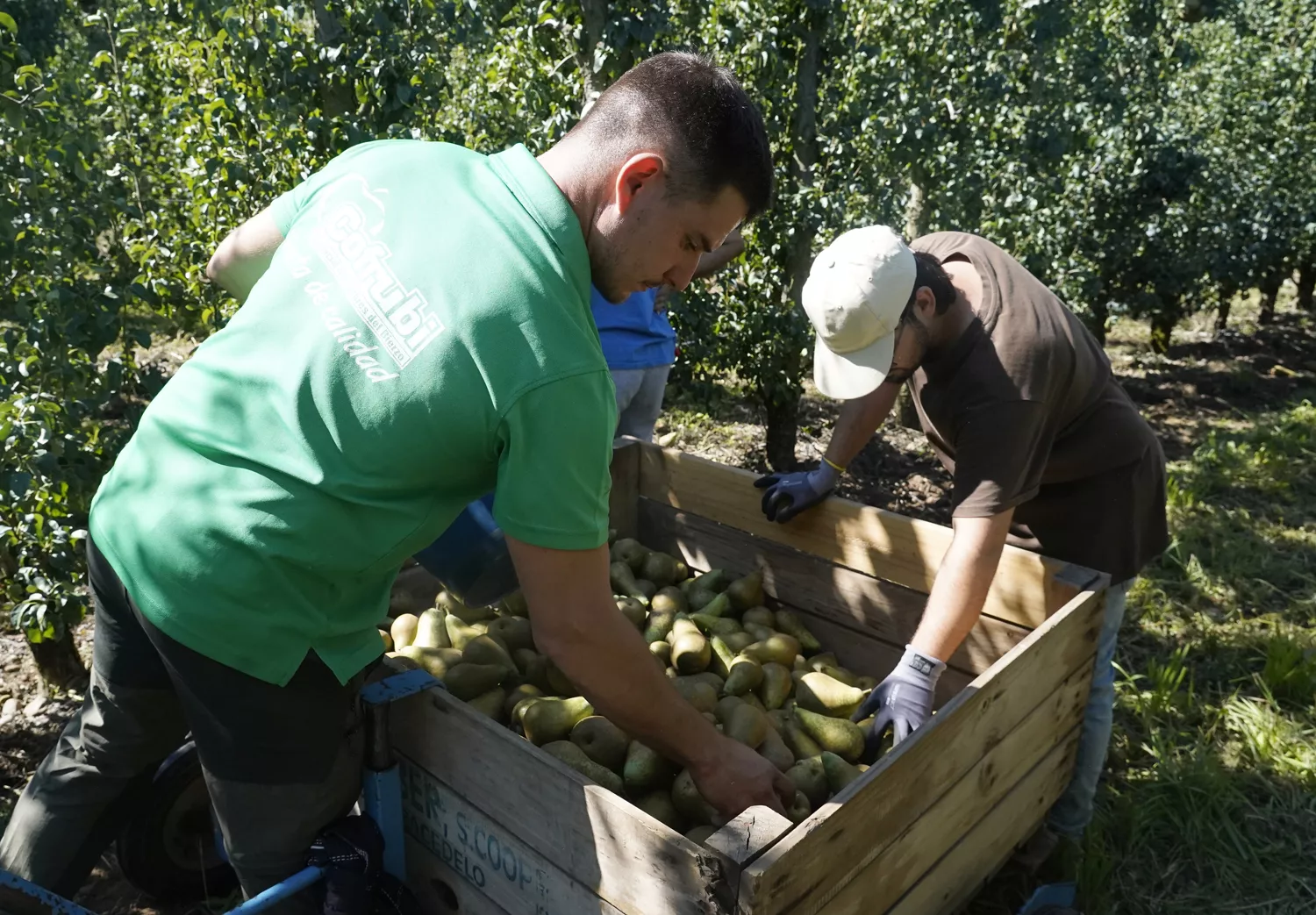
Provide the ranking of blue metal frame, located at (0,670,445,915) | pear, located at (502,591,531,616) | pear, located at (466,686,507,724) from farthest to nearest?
pear, located at (502,591,531,616), pear, located at (466,686,507,724), blue metal frame, located at (0,670,445,915)

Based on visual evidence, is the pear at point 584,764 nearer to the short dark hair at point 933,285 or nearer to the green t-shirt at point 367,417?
the green t-shirt at point 367,417

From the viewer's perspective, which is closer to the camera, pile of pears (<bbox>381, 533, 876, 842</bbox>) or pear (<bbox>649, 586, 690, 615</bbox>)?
pile of pears (<bbox>381, 533, 876, 842</bbox>)

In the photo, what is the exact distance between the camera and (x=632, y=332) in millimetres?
3842

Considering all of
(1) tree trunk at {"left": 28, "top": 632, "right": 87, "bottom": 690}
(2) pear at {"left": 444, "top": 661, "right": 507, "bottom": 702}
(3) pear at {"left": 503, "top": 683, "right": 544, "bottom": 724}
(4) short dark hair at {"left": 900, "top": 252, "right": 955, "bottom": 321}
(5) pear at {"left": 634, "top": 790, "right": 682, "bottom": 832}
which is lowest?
(1) tree trunk at {"left": 28, "top": 632, "right": 87, "bottom": 690}

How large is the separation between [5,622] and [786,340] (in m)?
4.04

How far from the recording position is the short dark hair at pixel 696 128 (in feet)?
5.12

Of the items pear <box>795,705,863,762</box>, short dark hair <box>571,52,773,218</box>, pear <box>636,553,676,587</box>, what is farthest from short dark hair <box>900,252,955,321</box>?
pear <box>636,553,676,587</box>

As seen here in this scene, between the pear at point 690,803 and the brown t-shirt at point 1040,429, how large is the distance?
2.96ft

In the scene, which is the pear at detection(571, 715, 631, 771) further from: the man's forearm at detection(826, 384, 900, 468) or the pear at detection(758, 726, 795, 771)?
the man's forearm at detection(826, 384, 900, 468)

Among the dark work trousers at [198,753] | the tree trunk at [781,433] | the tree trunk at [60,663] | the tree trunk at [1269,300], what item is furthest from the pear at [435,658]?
the tree trunk at [1269,300]

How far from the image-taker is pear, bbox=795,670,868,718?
2527mm

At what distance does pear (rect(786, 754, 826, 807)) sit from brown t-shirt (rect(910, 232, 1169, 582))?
27.1 inches

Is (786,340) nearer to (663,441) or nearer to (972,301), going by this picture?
(663,441)

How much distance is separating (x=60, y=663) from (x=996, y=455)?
3.36 meters
